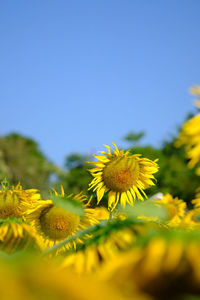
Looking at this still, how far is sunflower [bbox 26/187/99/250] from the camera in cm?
110

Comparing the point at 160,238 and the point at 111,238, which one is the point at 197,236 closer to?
the point at 160,238

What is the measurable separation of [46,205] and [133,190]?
61cm

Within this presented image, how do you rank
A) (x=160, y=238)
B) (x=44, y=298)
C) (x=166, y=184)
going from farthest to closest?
(x=166, y=184) < (x=160, y=238) < (x=44, y=298)

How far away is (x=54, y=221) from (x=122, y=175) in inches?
22.4

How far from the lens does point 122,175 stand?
164 centimetres

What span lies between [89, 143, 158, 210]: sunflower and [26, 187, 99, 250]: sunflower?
17.6 inches

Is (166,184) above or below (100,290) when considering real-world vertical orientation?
above

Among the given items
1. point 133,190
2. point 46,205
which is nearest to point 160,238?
point 46,205

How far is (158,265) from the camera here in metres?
0.32

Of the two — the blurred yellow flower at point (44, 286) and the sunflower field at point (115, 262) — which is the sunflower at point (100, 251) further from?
the blurred yellow flower at point (44, 286)

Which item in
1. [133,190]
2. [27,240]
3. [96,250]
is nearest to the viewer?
[96,250]

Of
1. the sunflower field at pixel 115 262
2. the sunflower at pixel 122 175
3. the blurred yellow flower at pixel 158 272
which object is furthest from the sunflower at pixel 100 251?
the sunflower at pixel 122 175

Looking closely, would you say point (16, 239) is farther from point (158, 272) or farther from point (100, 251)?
point (158, 272)

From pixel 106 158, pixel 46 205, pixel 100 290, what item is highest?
pixel 106 158
